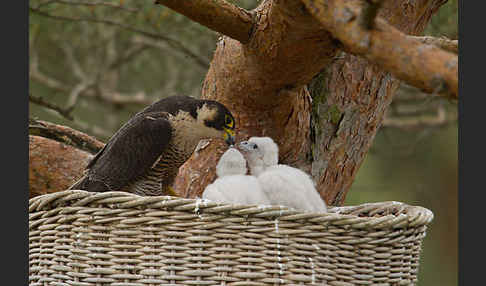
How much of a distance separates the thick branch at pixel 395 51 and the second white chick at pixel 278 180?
2.70 ft

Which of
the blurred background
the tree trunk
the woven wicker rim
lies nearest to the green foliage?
the blurred background

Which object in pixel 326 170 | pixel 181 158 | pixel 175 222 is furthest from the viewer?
pixel 326 170

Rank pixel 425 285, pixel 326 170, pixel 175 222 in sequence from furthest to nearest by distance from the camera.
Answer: pixel 425 285
pixel 326 170
pixel 175 222

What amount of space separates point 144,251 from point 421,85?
1.03 meters

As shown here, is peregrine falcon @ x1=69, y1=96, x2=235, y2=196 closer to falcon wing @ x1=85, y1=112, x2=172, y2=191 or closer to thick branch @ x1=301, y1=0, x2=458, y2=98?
falcon wing @ x1=85, y1=112, x2=172, y2=191

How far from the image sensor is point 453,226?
6996mm

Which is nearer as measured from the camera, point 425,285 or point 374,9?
point 374,9

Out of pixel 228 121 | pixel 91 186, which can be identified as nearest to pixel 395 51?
pixel 228 121

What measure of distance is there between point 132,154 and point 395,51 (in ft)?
4.39

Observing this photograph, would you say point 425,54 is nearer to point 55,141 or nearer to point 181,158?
point 181,158

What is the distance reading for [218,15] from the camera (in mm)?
2346

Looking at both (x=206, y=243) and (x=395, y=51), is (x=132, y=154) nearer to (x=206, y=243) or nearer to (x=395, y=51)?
(x=206, y=243)

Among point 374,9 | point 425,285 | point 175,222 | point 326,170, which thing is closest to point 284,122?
point 326,170

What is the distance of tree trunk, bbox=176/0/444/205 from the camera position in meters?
2.83
